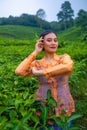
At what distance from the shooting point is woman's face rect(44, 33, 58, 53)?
478cm

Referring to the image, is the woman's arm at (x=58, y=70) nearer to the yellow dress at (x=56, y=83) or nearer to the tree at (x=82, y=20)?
the yellow dress at (x=56, y=83)

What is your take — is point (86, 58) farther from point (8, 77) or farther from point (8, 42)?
point (8, 42)

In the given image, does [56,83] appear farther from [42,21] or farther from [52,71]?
[42,21]

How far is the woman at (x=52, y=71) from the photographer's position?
15.1 ft

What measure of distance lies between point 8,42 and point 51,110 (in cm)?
1353

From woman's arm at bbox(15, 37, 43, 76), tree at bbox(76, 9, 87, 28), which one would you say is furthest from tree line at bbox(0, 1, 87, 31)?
woman's arm at bbox(15, 37, 43, 76)

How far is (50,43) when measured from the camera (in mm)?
4781

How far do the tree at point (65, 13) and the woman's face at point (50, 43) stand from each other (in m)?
61.3

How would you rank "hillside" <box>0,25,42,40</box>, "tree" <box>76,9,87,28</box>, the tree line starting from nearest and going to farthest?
"tree" <box>76,9,87,28</box>, "hillside" <box>0,25,42,40</box>, the tree line

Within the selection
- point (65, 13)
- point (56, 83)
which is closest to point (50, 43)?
point (56, 83)

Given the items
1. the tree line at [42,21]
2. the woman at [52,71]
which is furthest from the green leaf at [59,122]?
the tree line at [42,21]

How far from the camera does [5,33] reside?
52781 mm

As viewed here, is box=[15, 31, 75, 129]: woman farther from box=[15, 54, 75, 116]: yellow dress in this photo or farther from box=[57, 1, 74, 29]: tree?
→ box=[57, 1, 74, 29]: tree

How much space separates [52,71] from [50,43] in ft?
1.31
